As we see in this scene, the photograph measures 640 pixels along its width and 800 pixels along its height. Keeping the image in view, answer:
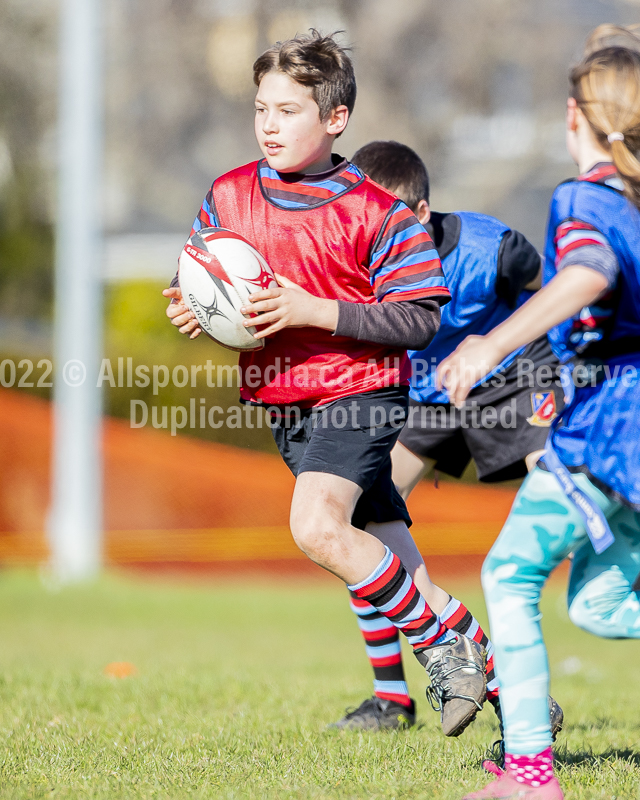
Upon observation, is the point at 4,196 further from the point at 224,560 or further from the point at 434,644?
the point at 434,644

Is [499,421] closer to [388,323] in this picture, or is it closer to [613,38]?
[388,323]

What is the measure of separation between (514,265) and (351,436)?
141 centimetres

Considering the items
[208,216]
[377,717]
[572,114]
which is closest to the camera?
[572,114]

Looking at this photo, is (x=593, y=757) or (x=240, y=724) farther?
(x=240, y=724)

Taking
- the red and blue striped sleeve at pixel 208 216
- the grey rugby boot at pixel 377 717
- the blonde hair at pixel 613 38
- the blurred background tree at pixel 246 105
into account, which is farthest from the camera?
the blurred background tree at pixel 246 105

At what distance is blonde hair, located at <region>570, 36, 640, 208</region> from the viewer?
8.93 feet

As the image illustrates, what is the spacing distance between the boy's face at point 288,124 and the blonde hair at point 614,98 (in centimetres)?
93

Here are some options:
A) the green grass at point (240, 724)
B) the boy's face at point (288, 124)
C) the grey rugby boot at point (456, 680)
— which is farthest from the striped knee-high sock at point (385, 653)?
the boy's face at point (288, 124)

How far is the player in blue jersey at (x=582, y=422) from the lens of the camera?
2.62 metres

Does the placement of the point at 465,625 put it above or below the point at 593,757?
above

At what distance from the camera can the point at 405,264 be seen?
3.22 meters

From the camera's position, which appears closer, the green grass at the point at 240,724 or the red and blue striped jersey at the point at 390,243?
the green grass at the point at 240,724

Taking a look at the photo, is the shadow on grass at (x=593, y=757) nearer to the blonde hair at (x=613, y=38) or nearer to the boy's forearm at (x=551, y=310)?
the boy's forearm at (x=551, y=310)

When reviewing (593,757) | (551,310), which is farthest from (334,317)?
(593,757)
